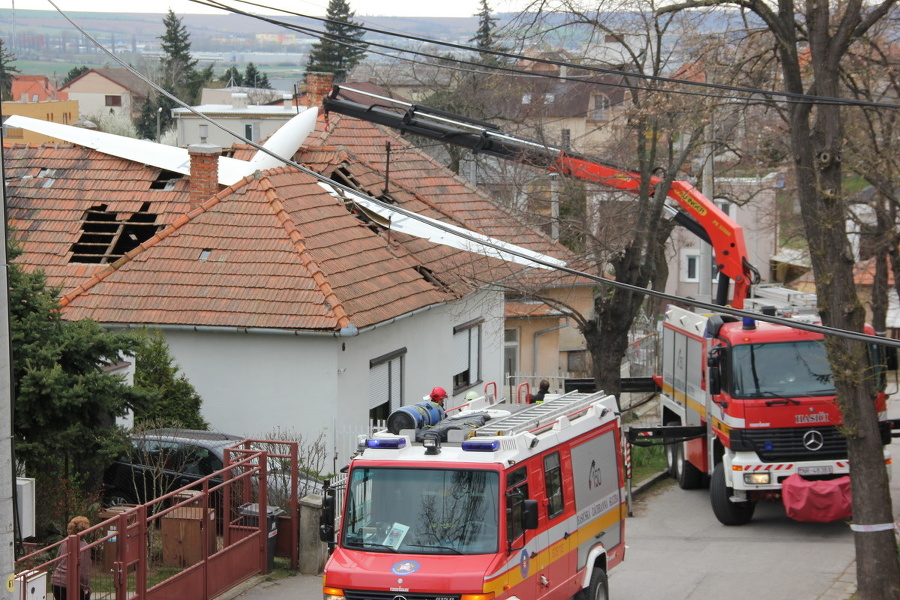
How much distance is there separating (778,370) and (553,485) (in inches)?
244

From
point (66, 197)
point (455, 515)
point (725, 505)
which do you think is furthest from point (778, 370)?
point (66, 197)

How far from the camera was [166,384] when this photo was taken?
18.0 metres

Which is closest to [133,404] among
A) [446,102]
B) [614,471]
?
[614,471]

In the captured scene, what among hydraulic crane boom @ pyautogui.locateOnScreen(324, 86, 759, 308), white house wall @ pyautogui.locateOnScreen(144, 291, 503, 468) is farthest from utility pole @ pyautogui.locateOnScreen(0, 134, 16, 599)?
hydraulic crane boom @ pyautogui.locateOnScreen(324, 86, 759, 308)

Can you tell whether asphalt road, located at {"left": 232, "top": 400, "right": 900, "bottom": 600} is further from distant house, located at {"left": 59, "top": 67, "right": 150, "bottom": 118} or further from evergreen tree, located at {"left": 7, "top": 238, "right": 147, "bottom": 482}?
distant house, located at {"left": 59, "top": 67, "right": 150, "bottom": 118}

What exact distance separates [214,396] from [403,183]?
9127 millimetres

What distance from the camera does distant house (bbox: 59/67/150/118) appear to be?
80.9 meters

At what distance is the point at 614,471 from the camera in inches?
498

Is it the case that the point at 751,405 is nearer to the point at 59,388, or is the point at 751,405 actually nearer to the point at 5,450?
the point at 59,388

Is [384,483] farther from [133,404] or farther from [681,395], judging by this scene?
[681,395]

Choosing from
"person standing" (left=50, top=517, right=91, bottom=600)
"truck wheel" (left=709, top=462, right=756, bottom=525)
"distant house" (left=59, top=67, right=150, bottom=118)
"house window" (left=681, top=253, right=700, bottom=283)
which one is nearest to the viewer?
"person standing" (left=50, top=517, right=91, bottom=600)

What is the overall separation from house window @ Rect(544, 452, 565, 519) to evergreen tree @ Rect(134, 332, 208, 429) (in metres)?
8.45

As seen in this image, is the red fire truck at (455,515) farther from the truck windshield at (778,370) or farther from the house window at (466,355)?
the house window at (466,355)

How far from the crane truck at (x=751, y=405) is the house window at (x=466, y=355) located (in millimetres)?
5741
